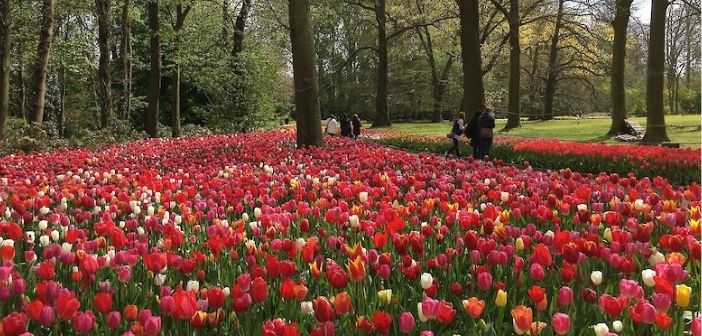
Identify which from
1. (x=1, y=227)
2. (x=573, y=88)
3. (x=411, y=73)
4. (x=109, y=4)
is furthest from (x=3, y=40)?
(x=573, y=88)

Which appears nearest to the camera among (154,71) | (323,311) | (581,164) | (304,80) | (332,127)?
(323,311)

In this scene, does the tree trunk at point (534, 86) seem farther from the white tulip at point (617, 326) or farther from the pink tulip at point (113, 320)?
the pink tulip at point (113, 320)

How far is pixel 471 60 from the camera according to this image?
20000mm

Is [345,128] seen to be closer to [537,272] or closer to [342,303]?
[537,272]

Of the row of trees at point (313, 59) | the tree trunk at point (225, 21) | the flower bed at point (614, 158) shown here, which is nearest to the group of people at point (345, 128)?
the row of trees at point (313, 59)

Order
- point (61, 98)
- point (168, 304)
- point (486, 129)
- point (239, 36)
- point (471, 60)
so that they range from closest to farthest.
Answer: point (168, 304) < point (486, 129) < point (471, 60) < point (239, 36) < point (61, 98)

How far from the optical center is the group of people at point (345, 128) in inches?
1025

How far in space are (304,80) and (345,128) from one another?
12.4m

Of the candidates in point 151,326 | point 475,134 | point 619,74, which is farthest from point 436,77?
point 151,326

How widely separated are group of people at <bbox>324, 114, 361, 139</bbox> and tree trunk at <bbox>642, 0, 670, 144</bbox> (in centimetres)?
1063

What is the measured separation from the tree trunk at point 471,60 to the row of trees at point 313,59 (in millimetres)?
40

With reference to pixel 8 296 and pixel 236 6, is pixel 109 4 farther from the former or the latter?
pixel 8 296

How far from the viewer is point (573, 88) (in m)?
58.1

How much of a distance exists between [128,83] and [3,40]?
13.0 m
